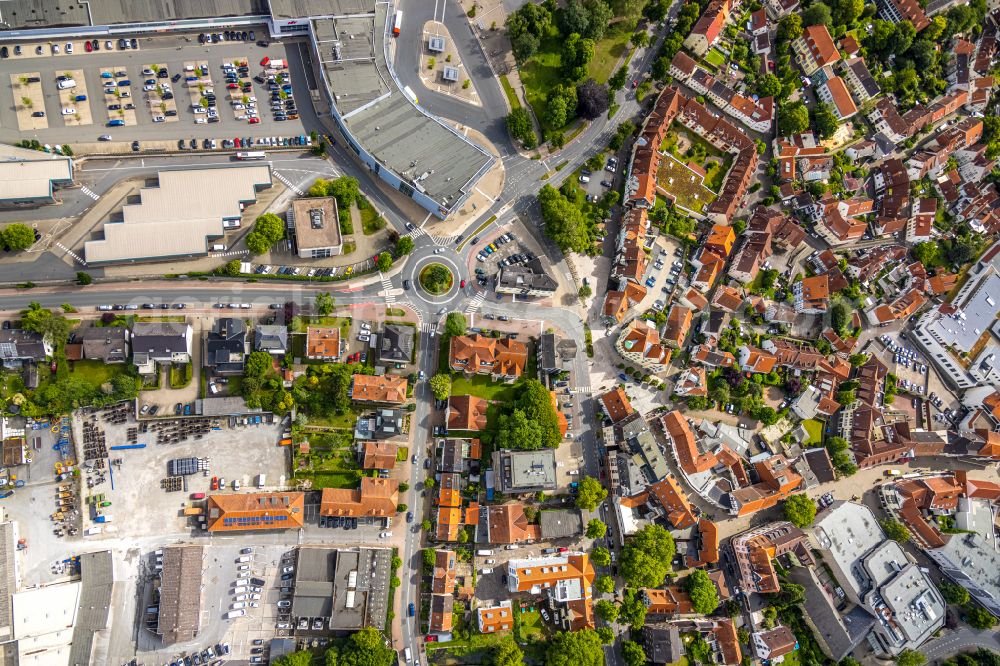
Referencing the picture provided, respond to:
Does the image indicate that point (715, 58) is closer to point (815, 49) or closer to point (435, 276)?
point (815, 49)

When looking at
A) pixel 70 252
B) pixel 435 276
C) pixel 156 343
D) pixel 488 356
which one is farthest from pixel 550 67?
pixel 70 252

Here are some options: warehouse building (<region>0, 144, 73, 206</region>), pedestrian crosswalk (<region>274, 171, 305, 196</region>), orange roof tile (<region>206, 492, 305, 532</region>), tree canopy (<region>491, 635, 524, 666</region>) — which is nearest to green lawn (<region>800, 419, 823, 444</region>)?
tree canopy (<region>491, 635, 524, 666</region>)

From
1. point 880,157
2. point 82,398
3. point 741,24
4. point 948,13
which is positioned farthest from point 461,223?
point 948,13

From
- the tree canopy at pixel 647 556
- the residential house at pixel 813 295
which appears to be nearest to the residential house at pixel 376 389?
the tree canopy at pixel 647 556

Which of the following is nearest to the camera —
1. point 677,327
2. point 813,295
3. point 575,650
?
point 575,650

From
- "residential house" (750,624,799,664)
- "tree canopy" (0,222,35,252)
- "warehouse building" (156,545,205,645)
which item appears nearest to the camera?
"warehouse building" (156,545,205,645)

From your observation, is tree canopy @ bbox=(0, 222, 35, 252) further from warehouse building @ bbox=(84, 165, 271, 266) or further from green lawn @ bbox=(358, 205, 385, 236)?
green lawn @ bbox=(358, 205, 385, 236)

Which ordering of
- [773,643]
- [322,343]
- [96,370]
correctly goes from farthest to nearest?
[773,643]
[322,343]
[96,370]

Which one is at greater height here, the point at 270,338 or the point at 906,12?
the point at 906,12
